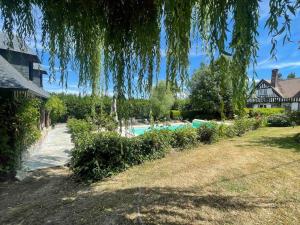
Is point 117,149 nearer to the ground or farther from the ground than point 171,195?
farther from the ground

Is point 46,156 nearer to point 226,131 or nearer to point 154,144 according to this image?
point 154,144

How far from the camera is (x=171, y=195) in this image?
5.04 m

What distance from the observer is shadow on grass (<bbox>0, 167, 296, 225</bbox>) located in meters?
4.07

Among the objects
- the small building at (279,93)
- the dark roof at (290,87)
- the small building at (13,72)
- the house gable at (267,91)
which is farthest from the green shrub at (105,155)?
the house gable at (267,91)

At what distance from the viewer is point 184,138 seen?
33.3 feet

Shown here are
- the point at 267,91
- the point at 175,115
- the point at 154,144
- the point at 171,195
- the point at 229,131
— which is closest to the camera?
the point at 171,195

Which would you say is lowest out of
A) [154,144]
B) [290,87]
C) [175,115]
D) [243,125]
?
[154,144]

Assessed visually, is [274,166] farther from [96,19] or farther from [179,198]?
[96,19]

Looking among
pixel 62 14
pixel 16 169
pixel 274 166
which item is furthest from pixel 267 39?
pixel 16 169

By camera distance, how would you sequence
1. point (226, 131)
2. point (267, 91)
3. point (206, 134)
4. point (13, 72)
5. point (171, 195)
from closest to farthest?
point (171, 195), point (13, 72), point (206, 134), point (226, 131), point (267, 91)

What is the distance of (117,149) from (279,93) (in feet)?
126

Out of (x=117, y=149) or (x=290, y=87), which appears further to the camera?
(x=290, y=87)

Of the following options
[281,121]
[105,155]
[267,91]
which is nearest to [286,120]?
[281,121]

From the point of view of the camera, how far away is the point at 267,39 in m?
1.96
